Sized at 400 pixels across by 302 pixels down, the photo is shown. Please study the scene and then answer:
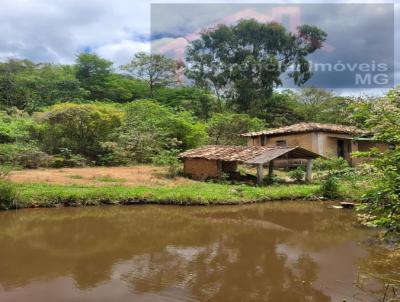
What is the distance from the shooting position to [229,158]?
749 inches

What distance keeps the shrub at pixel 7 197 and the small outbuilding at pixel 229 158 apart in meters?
9.23

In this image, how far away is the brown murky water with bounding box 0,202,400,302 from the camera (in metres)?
6.26

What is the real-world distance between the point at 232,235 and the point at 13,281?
5.36 metres

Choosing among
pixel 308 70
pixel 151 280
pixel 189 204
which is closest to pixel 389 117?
pixel 151 280

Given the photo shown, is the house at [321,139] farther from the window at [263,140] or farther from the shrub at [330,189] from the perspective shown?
the shrub at [330,189]

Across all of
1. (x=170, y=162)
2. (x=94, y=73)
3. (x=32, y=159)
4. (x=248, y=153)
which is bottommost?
(x=170, y=162)

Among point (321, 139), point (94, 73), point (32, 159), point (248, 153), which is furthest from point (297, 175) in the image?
point (94, 73)

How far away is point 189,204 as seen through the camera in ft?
46.8

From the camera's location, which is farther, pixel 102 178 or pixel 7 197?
pixel 102 178

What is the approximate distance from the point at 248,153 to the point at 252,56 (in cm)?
2098

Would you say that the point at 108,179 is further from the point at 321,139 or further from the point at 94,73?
the point at 94,73

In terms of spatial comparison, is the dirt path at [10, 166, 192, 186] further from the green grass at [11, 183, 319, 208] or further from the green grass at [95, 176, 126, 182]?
the green grass at [11, 183, 319, 208]

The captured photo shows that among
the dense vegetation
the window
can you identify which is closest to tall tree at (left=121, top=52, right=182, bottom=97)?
the dense vegetation

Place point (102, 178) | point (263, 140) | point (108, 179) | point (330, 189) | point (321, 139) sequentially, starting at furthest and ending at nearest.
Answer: point (263, 140) → point (321, 139) → point (102, 178) → point (108, 179) → point (330, 189)
